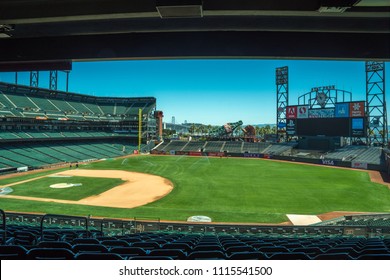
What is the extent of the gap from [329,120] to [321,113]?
2523 millimetres

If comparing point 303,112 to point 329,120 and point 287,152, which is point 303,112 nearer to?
point 329,120

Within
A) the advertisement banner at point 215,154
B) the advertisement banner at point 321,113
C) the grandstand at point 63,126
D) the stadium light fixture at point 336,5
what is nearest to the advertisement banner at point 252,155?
the advertisement banner at point 215,154

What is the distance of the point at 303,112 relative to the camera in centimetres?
6525

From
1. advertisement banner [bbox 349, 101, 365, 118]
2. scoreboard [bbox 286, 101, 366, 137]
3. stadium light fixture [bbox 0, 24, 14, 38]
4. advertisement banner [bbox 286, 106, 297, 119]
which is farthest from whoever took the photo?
advertisement banner [bbox 286, 106, 297, 119]

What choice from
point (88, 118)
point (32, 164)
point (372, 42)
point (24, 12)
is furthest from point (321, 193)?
point (88, 118)

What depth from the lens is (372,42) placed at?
659cm

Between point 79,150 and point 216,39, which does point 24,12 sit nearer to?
point 216,39

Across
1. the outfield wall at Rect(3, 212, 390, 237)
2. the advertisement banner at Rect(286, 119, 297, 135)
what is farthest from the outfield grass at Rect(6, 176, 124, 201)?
→ the advertisement banner at Rect(286, 119, 297, 135)

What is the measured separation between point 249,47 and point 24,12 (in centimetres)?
534

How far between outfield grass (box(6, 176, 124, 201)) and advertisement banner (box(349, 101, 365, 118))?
5201 centimetres

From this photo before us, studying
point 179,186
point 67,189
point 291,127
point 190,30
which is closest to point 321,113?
point 291,127

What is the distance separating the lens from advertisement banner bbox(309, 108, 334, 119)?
61278 millimetres

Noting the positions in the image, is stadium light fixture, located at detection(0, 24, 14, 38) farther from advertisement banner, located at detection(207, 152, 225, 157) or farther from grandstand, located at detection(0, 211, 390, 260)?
advertisement banner, located at detection(207, 152, 225, 157)

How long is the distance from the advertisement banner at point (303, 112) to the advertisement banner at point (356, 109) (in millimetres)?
9813
